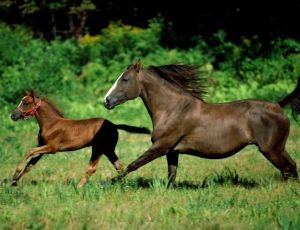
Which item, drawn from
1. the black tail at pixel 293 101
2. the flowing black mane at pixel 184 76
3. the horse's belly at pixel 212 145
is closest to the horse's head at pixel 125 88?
the flowing black mane at pixel 184 76

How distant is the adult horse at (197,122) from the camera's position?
8.54 meters

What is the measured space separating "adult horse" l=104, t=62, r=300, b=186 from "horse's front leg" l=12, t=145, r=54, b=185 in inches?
62.2

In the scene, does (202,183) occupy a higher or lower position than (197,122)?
lower

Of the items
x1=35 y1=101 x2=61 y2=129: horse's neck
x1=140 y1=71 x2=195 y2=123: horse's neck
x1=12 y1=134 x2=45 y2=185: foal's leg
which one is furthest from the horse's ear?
x1=12 y1=134 x2=45 y2=185: foal's leg

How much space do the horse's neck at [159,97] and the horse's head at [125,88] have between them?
11 centimetres

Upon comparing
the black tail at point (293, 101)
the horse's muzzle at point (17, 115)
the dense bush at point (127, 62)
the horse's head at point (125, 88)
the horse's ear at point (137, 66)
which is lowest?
the dense bush at point (127, 62)

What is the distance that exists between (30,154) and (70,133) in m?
0.76

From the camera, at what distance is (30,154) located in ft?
31.3

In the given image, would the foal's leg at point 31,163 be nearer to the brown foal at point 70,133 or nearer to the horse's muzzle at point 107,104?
the brown foal at point 70,133

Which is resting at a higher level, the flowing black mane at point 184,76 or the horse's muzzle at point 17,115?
the flowing black mane at point 184,76

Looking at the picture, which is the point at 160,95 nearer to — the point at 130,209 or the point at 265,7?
the point at 130,209

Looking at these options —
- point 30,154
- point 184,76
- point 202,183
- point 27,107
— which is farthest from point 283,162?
point 27,107

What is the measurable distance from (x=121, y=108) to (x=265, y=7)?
28.1ft

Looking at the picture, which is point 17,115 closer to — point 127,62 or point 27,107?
point 27,107
